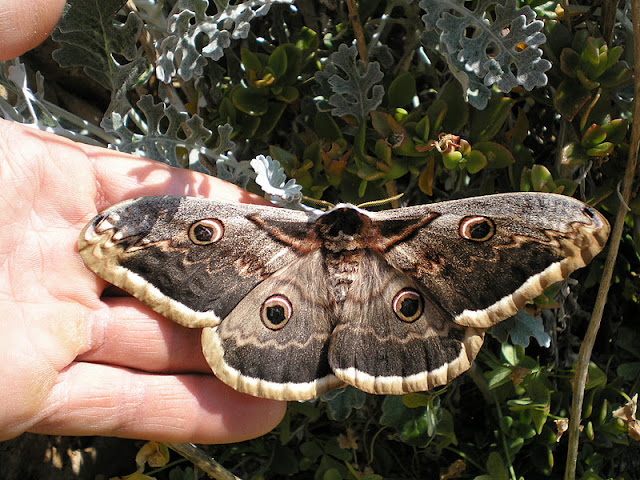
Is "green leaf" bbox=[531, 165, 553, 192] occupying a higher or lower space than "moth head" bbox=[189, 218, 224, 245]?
lower

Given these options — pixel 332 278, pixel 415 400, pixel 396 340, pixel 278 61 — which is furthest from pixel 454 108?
pixel 415 400

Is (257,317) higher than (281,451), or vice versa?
(257,317)

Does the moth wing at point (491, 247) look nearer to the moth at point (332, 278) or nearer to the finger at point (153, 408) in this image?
the moth at point (332, 278)

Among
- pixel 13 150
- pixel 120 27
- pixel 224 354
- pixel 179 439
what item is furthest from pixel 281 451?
pixel 120 27

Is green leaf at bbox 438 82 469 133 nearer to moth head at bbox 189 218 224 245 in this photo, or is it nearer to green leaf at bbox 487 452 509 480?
moth head at bbox 189 218 224 245

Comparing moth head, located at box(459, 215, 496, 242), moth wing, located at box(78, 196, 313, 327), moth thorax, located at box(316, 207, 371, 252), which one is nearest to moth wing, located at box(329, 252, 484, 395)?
moth thorax, located at box(316, 207, 371, 252)

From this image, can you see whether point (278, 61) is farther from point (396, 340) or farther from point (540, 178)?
point (396, 340)

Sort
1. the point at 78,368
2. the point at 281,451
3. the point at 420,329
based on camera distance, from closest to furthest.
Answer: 1. the point at 420,329
2. the point at 78,368
3. the point at 281,451

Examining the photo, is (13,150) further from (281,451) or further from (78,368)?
(281,451)
